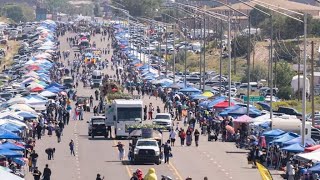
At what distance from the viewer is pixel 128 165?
6234 cm

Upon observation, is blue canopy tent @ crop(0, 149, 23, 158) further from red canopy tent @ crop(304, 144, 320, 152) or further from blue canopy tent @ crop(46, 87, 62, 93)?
blue canopy tent @ crop(46, 87, 62, 93)

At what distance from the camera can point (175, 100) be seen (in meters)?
99.0

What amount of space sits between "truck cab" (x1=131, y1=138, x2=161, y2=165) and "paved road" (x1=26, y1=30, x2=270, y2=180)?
38 cm

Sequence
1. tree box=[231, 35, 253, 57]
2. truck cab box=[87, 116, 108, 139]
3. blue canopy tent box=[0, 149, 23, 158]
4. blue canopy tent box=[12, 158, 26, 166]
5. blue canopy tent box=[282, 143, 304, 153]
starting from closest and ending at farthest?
blue canopy tent box=[0, 149, 23, 158]
blue canopy tent box=[12, 158, 26, 166]
blue canopy tent box=[282, 143, 304, 153]
truck cab box=[87, 116, 108, 139]
tree box=[231, 35, 253, 57]

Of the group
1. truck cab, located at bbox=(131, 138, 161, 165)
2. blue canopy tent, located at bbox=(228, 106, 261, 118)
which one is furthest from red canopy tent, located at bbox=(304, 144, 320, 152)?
blue canopy tent, located at bbox=(228, 106, 261, 118)

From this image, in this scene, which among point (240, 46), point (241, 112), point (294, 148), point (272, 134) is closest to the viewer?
point (294, 148)

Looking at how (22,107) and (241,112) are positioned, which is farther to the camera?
(22,107)

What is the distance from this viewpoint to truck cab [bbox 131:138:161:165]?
61812 millimetres

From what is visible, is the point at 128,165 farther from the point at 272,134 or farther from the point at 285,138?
the point at 272,134

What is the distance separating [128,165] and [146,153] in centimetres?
108

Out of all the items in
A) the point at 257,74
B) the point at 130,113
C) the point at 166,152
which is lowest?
the point at 166,152

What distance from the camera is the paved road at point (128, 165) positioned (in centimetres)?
5841

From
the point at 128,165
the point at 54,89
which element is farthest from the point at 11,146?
the point at 54,89

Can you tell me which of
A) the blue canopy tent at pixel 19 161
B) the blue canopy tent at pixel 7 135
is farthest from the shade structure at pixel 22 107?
the blue canopy tent at pixel 19 161
